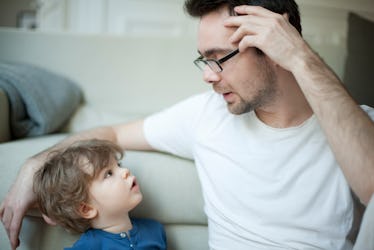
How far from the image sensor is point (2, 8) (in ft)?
8.84

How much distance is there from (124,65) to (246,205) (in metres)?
1.08

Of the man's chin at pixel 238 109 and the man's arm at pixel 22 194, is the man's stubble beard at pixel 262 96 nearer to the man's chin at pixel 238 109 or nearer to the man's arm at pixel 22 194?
the man's chin at pixel 238 109

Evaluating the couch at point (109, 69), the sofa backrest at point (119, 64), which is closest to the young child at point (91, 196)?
the couch at point (109, 69)

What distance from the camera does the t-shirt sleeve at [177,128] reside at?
3.96ft

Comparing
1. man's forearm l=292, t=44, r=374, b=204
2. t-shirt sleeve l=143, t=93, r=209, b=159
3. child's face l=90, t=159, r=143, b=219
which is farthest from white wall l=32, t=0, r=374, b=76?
man's forearm l=292, t=44, r=374, b=204

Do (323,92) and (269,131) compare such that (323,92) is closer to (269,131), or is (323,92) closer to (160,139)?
(269,131)

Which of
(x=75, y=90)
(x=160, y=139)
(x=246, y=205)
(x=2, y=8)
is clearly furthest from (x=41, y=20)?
(x=246, y=205)

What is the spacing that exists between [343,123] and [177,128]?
565 millimetres

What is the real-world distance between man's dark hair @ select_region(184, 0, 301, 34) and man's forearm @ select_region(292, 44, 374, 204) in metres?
0.22

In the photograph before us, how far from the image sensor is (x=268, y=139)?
1.04 m

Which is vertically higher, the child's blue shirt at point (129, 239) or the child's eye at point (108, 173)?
the child's eye at point (108, 173)

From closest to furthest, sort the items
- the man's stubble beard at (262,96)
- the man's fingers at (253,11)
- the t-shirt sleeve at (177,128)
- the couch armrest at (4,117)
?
the man's fingers at (253,11) → the man's stubble beard at (262,96) → the t-shirt sleeve at (177,128) → the couch armrest at (4,117)

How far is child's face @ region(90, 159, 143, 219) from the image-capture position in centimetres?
104

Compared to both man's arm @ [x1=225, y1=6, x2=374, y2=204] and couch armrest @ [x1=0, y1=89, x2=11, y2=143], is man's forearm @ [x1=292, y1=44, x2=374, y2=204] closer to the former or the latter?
man's arm @ [x1=225, y1=6, x2=374, y2=204]
